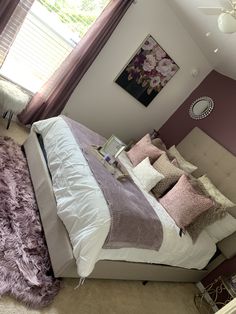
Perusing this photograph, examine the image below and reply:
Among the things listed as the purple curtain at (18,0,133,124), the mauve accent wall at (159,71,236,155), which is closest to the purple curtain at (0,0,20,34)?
the purple curtain at (18,0,133,124)

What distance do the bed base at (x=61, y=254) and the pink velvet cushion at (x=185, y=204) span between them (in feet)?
1.53

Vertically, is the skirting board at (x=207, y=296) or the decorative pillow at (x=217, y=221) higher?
the decorative pillow at (x=217, y=221)

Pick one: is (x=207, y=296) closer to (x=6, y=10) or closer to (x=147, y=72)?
(x=147, y=72)

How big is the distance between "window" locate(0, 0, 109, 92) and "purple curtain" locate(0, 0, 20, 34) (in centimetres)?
43

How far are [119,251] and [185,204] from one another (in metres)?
0.95

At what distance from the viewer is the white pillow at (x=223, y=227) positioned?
2.90 meters

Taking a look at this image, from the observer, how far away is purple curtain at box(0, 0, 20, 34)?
8.60ft

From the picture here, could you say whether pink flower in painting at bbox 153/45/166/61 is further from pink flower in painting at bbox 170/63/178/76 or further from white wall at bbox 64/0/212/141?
pink flower in painting at bbox 170/63/178/76

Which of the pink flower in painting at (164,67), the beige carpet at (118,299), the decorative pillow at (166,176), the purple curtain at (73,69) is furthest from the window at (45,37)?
the beige carpet at (118,299)

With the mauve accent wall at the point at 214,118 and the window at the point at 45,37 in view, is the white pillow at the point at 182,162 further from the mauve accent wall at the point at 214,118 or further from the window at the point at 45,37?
the window at the point at 45,37

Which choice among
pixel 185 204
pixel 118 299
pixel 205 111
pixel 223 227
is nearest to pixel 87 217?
pixel 118 299

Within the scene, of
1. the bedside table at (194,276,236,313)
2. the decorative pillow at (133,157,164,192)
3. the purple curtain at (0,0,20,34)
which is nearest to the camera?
the purple curtain at (0,0,20,34)

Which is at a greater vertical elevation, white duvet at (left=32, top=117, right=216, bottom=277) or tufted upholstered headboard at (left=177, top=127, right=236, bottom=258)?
tufted upholstered headboard at (left=177, top=127, right=236, bottom=258)

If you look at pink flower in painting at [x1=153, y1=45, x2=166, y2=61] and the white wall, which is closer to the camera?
the white wall
